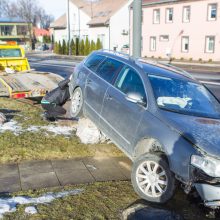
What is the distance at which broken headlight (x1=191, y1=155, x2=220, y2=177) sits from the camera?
4215 mm

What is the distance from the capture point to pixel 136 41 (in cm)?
972

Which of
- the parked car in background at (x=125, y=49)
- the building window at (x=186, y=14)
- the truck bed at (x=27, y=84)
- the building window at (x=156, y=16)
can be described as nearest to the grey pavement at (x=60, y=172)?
the truck bed at (x=27, y=84)

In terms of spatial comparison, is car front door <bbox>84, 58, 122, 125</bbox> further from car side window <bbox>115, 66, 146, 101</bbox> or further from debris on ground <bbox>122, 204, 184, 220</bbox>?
debris on ground <bbox>122, 204, 184, 220</bbox>

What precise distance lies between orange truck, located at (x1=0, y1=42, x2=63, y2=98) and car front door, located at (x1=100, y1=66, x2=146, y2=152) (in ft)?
14.5

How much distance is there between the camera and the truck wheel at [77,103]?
7.58 metres

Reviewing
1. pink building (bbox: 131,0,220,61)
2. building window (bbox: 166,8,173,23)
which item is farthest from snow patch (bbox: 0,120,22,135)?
building window (bbox: 166,8,173,23)

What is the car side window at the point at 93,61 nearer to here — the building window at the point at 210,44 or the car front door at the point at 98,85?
the car front door at the point at 98,85

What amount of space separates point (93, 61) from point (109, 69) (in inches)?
40.8

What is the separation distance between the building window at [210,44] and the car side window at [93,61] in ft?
97.5

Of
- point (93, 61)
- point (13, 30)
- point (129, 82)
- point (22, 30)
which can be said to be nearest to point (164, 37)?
Answer: point (93, 61)

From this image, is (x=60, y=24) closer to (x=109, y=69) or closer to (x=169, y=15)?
(x=169, y=15)

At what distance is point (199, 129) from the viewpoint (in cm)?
477

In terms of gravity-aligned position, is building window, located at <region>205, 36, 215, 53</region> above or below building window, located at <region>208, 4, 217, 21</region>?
below

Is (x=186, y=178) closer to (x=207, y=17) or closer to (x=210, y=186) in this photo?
(x=210, y=186)
